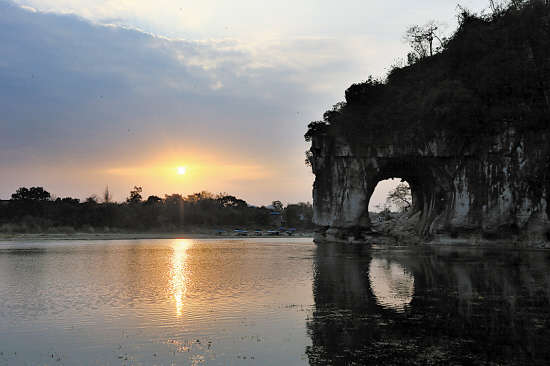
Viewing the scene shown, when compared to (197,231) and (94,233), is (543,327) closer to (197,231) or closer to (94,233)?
(94,233)

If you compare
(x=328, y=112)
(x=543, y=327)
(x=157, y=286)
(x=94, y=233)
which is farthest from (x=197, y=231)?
(x=543, y=327)

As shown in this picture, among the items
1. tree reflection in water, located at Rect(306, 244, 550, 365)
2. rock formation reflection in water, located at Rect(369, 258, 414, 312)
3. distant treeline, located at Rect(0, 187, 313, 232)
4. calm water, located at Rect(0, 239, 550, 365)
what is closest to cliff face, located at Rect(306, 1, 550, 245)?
rock formation reflection in water, located at Rect(369, 258, 414, 312)

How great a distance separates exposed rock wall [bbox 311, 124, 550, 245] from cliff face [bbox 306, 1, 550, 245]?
0.09 metres

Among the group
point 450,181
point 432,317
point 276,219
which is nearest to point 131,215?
point 276,219

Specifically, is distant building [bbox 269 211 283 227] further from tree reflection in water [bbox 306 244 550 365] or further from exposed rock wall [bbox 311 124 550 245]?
tree reflection in water [bbox 306 244 550 365]

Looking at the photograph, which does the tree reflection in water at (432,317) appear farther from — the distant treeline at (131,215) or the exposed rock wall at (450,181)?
the distant treeline at (131,215)

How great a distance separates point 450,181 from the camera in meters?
51.1

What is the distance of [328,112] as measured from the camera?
223ft

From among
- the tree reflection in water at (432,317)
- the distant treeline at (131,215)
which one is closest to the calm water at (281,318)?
the tree reflection in water at (432,317)

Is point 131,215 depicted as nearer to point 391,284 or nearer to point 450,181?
point 450,181

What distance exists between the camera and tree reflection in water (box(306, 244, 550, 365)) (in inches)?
409

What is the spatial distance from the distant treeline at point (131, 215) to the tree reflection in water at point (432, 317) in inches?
3385

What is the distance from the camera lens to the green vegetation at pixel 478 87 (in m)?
45.5

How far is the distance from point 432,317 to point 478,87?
127 feet
